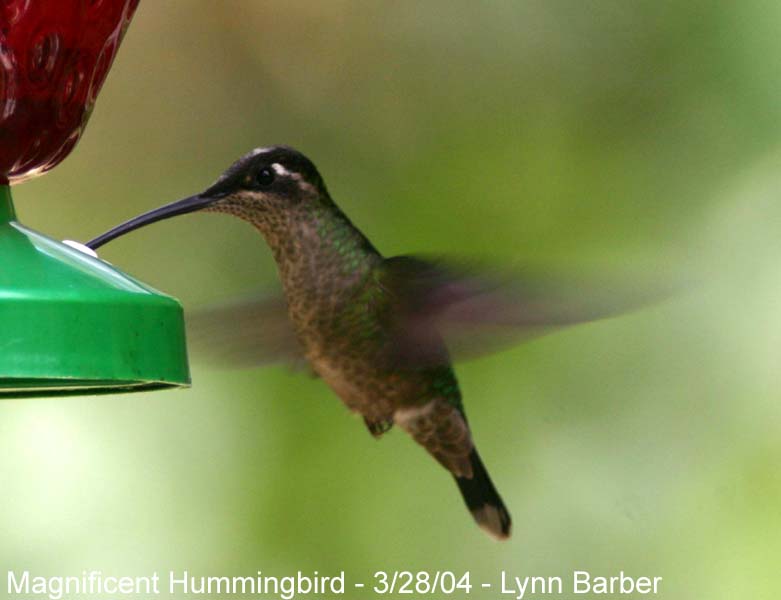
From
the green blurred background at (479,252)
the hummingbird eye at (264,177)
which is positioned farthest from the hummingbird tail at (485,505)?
the hummingbird eye at (264,177)

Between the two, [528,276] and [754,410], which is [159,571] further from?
[528,276]

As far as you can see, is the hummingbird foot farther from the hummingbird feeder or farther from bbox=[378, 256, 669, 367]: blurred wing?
the hummingbird feeder

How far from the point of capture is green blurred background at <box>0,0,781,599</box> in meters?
4.38

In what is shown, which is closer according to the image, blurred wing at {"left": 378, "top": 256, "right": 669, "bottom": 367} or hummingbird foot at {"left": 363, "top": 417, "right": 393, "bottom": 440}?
blurred wing at {"left": 378, "top": 256, "right": 669, "bottom": 367}

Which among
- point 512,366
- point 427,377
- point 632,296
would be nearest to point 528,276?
point 632,296

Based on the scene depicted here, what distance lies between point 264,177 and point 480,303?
45 centimetres

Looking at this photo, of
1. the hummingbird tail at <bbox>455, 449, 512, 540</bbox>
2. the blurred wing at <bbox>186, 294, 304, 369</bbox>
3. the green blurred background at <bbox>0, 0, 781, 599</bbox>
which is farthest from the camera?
the green blurred background at <bbox>0, 0, 781, 599</bbox>

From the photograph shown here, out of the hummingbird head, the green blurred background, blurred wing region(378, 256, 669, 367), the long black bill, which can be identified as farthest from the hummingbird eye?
the green blurred background

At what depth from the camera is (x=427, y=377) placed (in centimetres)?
319

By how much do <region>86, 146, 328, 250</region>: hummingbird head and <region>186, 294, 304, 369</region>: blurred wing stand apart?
24cm

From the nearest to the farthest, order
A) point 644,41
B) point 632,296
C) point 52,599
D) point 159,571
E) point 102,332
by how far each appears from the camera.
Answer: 1. point 102,332
2. point 632,296
3. point 52,599
4. point 159,571
5. point 644,41

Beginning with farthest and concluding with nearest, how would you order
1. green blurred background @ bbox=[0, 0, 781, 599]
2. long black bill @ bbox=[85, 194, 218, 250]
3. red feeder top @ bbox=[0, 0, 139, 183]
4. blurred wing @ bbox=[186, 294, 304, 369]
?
1. green blurred background @ bbox=[0, 0, 781, 599]
2. blurred wing @ bbox=[186, 294, 304, 369]
3. long black bill @ bbox=[85, 194, 218, 250]
4. red feeder top @ bbox=[0, 0, 139, 183]

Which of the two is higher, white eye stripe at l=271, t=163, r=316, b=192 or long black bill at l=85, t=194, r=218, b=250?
white eye stripe at l=271, t=163, r=316, b=192

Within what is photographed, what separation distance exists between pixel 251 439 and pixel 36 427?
607 millimetres
